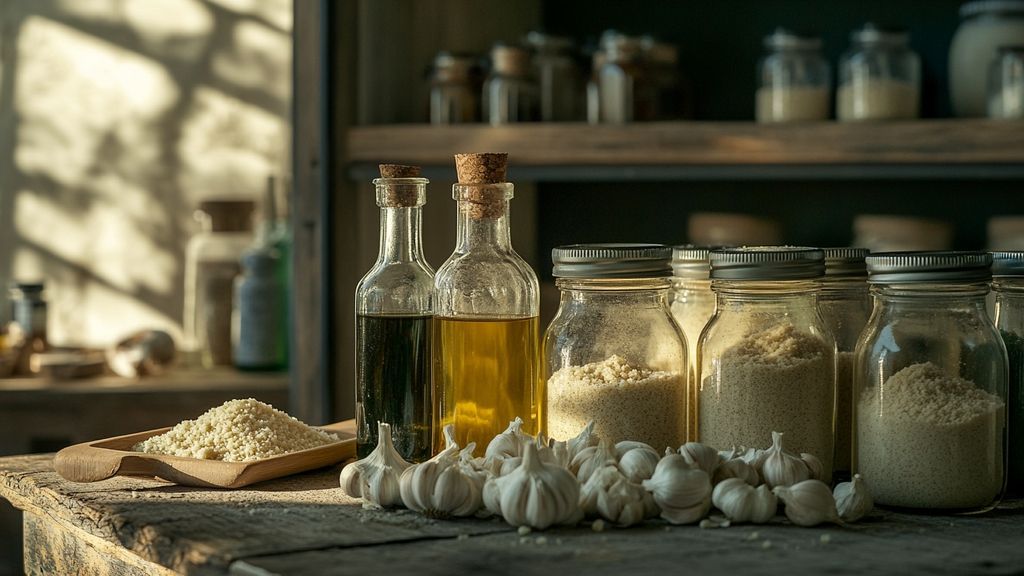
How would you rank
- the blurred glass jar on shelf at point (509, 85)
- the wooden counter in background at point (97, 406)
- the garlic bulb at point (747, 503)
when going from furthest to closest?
the wooden counter in background at point (97, 406) → the blurred glass jar on shelf at point (509, 85) → the garlic bulb at point (747, 503)

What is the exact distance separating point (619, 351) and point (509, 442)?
0.11 metres

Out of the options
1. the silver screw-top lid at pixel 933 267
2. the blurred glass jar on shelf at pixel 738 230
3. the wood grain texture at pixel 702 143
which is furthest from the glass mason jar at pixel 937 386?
the blurred glass jar on shelf at pixel 738 230

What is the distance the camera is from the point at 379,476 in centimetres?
88

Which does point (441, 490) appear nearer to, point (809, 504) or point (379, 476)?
point (379, 476)

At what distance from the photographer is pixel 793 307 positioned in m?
0.92

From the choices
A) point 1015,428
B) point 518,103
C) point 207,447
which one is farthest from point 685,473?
point 518,103

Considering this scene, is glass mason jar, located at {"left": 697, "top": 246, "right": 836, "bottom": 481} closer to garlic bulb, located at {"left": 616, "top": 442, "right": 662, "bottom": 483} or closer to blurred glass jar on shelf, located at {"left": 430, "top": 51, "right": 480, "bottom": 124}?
garlic bulb, located at {"left": 616, "top": 442, "right": 662, "bottom": 483}

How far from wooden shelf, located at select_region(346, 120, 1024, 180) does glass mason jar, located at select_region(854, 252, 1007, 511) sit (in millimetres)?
1124

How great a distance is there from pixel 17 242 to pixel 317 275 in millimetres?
982

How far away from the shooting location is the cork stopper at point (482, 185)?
0.98 meters

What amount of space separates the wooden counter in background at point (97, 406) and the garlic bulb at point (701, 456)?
60.5 inches

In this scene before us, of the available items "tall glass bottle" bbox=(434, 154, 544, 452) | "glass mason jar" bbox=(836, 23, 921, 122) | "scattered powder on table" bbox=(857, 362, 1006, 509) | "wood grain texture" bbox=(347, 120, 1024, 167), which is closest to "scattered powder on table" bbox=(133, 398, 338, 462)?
"tall glass bottle" bbox=(434, 154, 544, 452)

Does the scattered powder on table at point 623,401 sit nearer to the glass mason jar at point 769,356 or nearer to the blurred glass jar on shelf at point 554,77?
the glass mason jar at point 769,356

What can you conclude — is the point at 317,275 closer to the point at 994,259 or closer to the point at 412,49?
the point at 412,49
